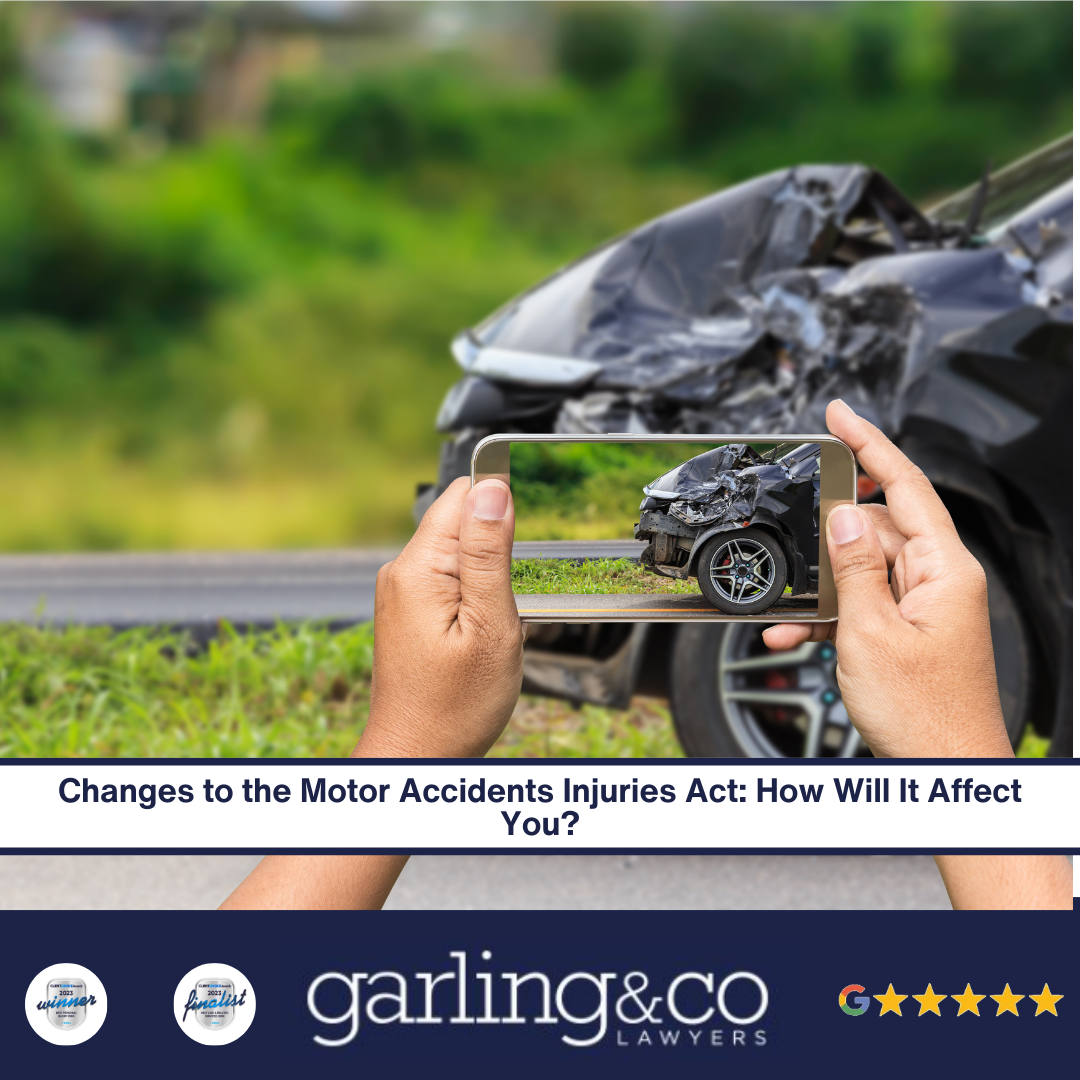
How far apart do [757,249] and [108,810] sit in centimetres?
232

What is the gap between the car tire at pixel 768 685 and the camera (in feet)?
9.48

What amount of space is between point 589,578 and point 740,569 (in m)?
0.19

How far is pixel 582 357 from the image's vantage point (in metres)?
3.05

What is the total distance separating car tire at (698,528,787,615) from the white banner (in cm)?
23

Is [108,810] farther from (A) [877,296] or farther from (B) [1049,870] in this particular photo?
(A) [877,296]

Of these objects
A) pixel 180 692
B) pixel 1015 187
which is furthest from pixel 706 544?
pixel 180 692

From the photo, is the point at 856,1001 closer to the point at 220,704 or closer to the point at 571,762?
the point at 571,762

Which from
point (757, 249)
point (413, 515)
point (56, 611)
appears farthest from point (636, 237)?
point (56, 611)

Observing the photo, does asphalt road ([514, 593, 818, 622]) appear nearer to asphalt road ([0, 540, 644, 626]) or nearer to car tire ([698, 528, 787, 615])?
car tire ([698, 528, 787, 615])

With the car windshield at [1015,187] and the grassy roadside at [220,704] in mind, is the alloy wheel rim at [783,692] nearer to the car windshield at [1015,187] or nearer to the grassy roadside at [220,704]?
the grassy roadside at [220,704]

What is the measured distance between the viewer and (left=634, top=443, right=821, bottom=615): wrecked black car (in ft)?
4.66

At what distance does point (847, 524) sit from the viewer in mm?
1340

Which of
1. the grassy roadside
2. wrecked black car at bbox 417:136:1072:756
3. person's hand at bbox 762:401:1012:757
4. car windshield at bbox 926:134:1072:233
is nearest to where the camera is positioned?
person's hand at bbox 762:401:1012:757

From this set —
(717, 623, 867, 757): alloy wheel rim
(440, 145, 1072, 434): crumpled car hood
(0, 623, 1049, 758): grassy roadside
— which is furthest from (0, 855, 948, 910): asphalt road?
(440, 145, 1072, 434): crumpled car hood
